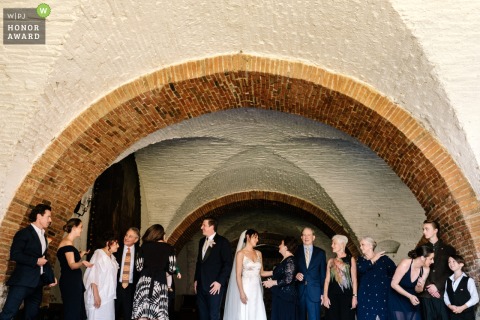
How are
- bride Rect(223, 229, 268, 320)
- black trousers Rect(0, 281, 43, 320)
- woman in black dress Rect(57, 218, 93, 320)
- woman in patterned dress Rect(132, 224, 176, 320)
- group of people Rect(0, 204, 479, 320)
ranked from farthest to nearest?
bride Rect(223, 229, 268, 320) → woman in patterned dress Rect(132, 224, 176, 320) → woman in black dress Rect(57, 218, 93, 320) → group of people Rect(0, 204, 479, 320) → black trousers Rect(0, 281, 43, 320)

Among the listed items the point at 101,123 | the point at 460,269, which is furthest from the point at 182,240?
the point at 460,269

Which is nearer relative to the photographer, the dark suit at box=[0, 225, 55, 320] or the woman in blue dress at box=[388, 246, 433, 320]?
the dark suit at box=[0, 225, 55, 320]

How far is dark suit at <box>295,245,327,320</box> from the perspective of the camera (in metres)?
6.66

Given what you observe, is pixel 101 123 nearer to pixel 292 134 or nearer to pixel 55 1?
pixel 55 1

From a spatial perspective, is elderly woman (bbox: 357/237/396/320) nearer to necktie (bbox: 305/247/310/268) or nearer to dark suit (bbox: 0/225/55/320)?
necktie (bbox: 305/247/310/268)

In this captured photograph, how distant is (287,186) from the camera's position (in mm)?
11750

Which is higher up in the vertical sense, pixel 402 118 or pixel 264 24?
pixel 264 24

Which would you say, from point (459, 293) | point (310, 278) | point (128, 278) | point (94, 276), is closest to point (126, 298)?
point (128, 278)

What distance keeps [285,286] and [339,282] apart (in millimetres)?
648

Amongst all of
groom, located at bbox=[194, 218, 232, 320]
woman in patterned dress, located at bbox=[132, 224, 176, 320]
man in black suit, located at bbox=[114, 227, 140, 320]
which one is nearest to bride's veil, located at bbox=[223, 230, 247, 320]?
groom, located at bbox=[194, 218, 232, 320]

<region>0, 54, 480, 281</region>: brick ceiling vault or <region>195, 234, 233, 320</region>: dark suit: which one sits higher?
<region>0, 54, 480, 281</region>: brick ceiling vault

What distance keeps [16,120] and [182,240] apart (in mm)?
6714

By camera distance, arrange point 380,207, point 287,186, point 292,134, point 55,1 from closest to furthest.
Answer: point 55,1, point 292,134, point 380,207, point 287,186

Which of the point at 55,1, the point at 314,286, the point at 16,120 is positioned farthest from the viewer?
the point at 314,286
